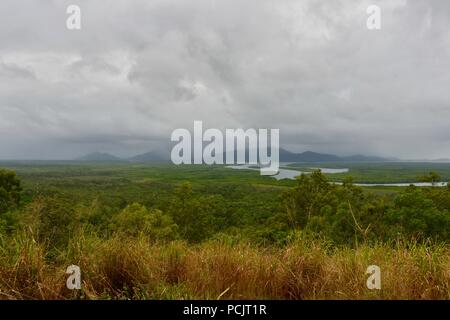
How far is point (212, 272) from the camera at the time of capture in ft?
13.3

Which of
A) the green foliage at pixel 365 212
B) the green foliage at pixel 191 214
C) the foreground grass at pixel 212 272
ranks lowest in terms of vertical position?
the green foliage at pixel 191 214

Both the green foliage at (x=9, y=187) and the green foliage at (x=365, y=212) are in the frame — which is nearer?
the green foliage at (x=365, y=212)

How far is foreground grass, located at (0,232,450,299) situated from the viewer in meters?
3.59

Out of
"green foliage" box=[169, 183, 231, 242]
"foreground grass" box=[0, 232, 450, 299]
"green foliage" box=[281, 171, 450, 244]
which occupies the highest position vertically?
"foreground grass" box=[0, 232, 450, 299]

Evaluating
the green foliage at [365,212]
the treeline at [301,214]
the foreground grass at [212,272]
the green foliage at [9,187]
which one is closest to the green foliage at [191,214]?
the treeline at [301,214]

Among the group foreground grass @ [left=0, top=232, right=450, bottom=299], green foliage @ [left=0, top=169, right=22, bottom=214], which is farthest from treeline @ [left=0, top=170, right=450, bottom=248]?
foreground grass @ [left=0, top=232, right=450, bottom=299]

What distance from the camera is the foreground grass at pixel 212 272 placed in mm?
3594

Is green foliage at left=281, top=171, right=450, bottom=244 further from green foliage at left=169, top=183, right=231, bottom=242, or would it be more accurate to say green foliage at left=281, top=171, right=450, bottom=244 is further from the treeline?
green foliage at left=169, top=183, right=231, bottom=242

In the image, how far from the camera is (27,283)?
3.71 metres

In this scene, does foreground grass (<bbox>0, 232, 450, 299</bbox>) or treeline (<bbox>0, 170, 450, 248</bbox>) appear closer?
foreground grass (<bbox>0, 232, 450, 299</bbox>)

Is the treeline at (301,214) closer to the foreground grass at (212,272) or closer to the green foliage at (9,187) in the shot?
the green foliage at (9,187)

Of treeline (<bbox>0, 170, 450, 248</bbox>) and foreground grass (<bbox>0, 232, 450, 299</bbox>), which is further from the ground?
foreground grass (<bbox>0, 232, 450, 299</bbox>)

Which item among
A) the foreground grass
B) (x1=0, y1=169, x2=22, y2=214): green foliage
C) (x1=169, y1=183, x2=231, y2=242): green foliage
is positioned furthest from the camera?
(x1=169, y1=183, x2=231, y2=242): green foliage
